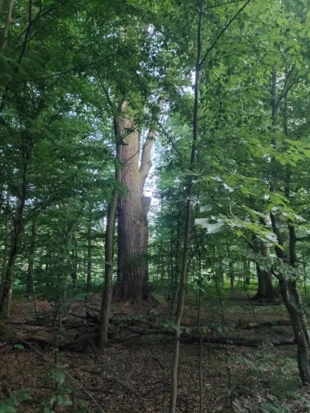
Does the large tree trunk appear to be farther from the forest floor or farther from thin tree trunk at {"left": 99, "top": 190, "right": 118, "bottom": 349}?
thin tree trunk at {"left": 99, "top": 190, "right": 118, "bottom": 349}

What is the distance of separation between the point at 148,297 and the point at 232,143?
265 inches

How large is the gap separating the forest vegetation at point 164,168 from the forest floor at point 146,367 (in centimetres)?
3

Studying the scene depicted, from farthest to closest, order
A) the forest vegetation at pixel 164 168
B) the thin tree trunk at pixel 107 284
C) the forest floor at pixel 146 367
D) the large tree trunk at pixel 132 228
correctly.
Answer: the large tree trunk at pixel 132 228
the thin tree trunk at pixel 107 284
the forest floor at pixel 146 367
the forest vegetation at pixel 164 168

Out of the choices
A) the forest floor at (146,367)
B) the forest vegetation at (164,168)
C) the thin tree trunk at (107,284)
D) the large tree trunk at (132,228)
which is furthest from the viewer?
the large tree trunk at (132,228)

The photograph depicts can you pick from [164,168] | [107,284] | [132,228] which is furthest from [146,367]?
[132,228]

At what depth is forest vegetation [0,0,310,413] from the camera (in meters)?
2.61

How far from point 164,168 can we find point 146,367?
9.81 feet

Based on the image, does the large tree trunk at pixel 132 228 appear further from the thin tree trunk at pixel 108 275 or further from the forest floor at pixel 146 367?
the thin tree trunk at pixel 108 275

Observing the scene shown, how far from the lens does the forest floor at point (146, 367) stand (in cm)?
313

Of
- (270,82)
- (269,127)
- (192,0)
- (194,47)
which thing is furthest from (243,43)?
(270,82)

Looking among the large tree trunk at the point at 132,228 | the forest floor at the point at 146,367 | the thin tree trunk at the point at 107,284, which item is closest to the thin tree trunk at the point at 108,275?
the thin tree trunk at the point at 107,284

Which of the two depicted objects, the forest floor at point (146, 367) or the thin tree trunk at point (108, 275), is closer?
the forest floor at point (146, 367)

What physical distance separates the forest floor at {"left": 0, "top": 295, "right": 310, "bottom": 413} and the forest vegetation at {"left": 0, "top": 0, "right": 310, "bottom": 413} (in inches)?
1.3

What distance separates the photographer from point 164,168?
12.3 feet
